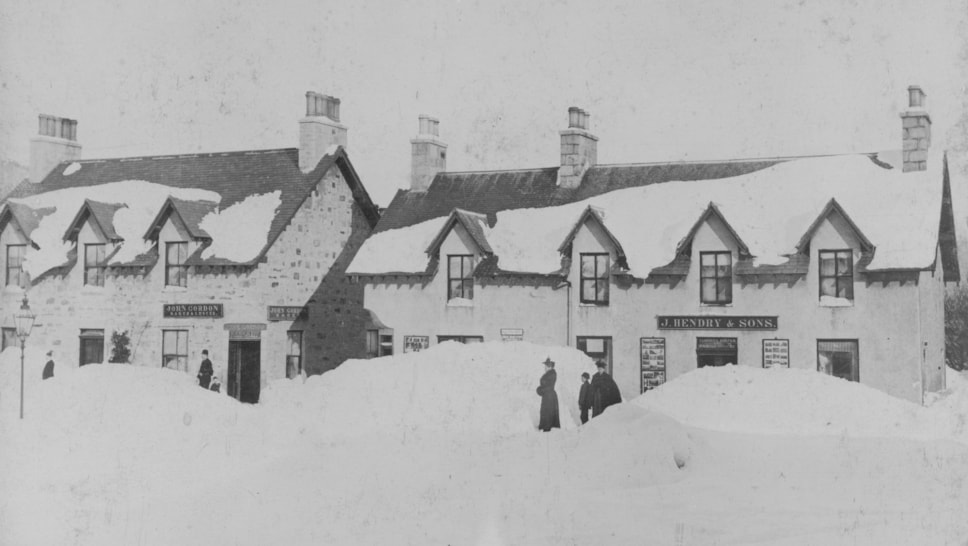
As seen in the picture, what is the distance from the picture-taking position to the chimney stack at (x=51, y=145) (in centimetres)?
3644

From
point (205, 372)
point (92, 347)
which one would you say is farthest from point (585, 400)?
point (92, 347)

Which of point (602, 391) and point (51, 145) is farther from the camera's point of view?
point (51, 145)

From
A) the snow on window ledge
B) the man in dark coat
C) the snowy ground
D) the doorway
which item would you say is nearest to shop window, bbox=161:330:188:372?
the snowy ground

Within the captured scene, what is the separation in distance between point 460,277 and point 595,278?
4.11 metres

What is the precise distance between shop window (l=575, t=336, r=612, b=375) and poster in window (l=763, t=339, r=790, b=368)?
423 cm

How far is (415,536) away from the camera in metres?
14.8

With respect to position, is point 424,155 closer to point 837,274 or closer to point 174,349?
point 174,349

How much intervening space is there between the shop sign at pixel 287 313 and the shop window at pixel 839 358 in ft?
50.5

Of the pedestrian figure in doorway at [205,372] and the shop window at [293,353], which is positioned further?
the shop window at [293,353]

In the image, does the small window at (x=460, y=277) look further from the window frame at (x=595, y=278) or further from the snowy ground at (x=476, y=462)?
the snowy ground at (x=476, y=462)

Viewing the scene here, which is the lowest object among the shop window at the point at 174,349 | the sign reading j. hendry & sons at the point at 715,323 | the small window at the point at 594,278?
the shop window at the point at 174,349

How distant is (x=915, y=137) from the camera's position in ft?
90.4

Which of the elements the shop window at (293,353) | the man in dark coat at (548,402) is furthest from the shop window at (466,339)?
the man in dark coat at (548,402)

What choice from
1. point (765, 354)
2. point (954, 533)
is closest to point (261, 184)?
point (765, 354)
